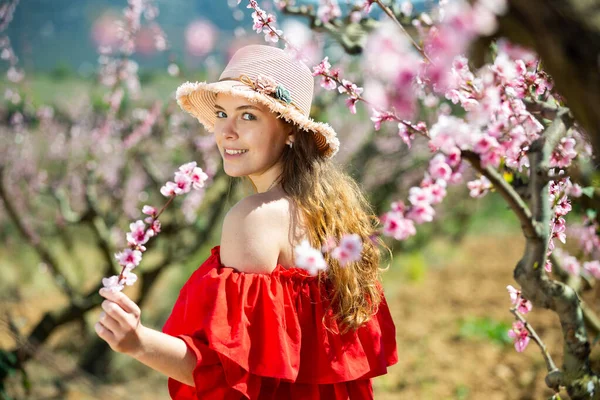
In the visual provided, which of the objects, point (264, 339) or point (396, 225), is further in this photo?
point (264, 339)

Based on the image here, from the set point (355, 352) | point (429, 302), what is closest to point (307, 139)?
point (355, 352)

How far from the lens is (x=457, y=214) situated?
352 inches

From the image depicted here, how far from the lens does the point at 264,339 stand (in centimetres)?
147

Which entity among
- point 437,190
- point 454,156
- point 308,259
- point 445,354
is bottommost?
point 445,354

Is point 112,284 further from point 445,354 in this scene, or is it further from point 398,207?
point 445,354

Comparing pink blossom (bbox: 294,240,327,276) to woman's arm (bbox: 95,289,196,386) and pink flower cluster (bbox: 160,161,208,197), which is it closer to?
woman's arm (bbox: 95,289,196,386)

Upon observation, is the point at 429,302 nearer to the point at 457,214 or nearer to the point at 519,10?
the point at 457,214

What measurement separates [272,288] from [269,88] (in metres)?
0.53

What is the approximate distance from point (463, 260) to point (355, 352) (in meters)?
6.99

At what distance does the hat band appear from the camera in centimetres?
161

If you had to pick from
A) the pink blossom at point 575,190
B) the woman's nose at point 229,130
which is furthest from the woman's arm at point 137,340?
the pink blossom at point 575,190

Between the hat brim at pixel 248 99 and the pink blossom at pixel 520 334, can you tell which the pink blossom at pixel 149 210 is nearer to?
the hat brim at pixel 248 99

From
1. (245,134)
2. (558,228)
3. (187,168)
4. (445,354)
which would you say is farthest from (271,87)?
(445,354)

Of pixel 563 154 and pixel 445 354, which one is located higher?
pixel 563 154
